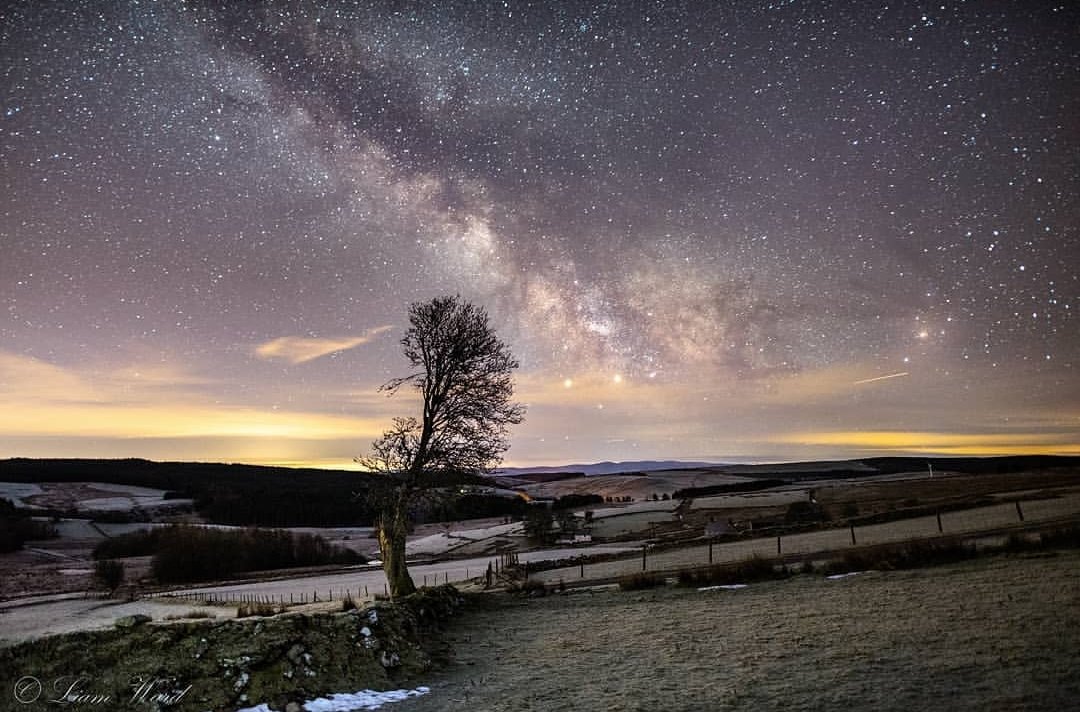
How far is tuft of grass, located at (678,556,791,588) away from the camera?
2473 centimetres

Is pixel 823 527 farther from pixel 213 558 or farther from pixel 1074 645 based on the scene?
pixel 213 558

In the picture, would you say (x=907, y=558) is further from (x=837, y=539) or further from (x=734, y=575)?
(x=837, y=539)

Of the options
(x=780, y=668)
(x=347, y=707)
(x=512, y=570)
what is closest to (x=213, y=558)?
(x=512, y=570)

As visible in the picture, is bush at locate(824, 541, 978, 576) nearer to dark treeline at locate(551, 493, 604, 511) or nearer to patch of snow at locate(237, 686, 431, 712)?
patch of snow at locate(237, 686, 431, 712)

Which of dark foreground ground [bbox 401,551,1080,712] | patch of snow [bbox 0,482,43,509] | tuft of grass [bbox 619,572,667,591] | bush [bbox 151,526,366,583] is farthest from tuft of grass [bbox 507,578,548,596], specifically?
patch of snow [bbox 0,482,43,509]

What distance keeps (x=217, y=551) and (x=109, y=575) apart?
18673 mm

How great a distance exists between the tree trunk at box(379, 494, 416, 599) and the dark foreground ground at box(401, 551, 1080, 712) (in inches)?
174

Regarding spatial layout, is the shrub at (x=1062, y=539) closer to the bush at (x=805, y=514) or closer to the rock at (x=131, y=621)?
the rock at (x=131, y=621)

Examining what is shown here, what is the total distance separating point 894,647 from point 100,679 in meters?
17.4

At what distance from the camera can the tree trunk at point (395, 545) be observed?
24.7 meters

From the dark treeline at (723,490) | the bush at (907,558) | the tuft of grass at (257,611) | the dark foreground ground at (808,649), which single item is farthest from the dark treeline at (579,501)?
the dark foreground ground at (808,649)

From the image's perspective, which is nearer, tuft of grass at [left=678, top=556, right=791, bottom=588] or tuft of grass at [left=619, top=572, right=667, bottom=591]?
tuft of grass at [left=678, top=556, right=791, bottom=588]

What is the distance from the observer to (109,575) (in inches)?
2611

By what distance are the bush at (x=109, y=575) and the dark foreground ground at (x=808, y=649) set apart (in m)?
64.6
